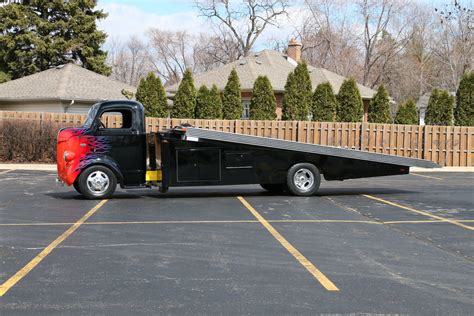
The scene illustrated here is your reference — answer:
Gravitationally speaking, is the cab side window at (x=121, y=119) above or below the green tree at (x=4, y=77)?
below

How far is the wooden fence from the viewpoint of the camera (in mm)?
26266

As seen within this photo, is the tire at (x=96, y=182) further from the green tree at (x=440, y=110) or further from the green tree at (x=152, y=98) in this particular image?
the green tree at (x=440, y=110)

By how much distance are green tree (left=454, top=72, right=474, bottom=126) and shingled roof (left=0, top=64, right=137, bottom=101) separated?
17.7 meters

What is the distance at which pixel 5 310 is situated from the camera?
500cm

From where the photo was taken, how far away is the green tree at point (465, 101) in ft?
90.3

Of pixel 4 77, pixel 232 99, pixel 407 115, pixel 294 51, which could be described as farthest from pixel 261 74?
pixel 4 77

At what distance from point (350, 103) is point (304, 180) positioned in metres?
16.6

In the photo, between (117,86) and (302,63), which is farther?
(117,86)

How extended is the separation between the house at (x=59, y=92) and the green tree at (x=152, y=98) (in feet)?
9.21

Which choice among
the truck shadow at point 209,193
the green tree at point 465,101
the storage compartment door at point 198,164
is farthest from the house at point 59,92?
the storage compartment door at point 198,164

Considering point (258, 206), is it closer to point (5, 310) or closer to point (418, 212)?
point (418, 212)

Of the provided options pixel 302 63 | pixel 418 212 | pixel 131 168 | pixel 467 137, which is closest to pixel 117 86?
pixel 302 63

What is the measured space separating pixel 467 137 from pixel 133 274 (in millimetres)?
23299

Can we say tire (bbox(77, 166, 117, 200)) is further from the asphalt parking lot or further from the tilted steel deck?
the tilted steel deck
